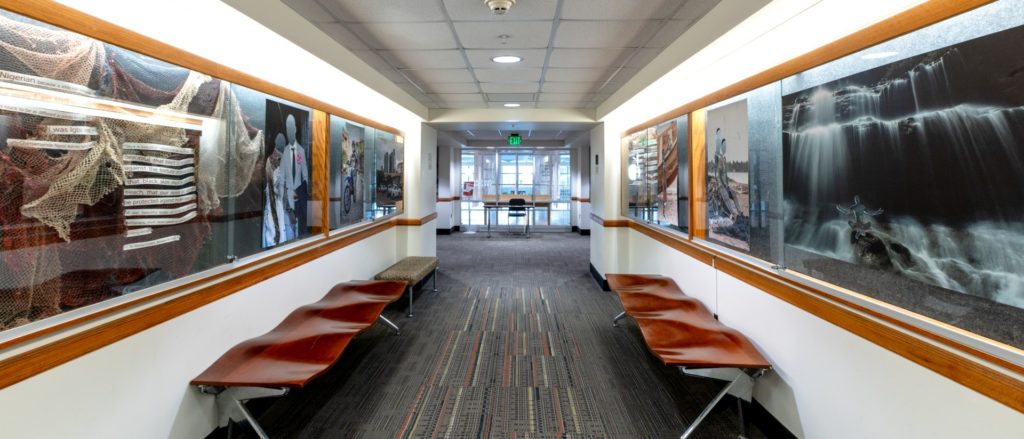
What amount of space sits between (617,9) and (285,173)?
247 centimetres

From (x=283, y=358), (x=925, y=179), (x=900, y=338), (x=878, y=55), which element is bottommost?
(x=283, y=358)

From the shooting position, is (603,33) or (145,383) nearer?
(145,383)

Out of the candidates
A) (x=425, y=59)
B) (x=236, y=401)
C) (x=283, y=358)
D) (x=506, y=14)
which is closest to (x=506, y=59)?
(x=425, y=59)

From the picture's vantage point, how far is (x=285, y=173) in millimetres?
3088

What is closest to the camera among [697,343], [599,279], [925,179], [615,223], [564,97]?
[925,179]

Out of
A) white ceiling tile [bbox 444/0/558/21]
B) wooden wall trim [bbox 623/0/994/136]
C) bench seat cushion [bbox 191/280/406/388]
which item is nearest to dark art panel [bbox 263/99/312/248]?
bench seat cushion [bbox 191/280/406/388]

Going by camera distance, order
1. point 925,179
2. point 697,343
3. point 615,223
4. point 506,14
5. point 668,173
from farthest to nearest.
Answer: point 615,223, point 668,173, point 506,14, point 697,343, point 925,179

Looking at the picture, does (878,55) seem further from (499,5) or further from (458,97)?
(458,97)

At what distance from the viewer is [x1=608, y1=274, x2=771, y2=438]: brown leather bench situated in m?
2.34

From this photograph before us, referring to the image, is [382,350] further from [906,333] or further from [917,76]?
[917,76]

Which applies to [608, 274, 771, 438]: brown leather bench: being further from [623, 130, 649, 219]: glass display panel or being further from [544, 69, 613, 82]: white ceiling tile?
[544, 69, 613, 82]: white ceiling tile

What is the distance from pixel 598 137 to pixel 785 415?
4.84 m

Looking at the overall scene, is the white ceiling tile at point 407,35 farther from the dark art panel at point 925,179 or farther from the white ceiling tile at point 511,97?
the dark art panel at point 925,179

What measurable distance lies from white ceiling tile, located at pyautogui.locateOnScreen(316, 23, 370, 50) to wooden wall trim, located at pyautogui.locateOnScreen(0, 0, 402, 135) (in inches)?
20.6
